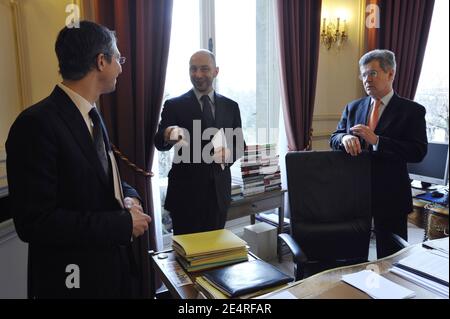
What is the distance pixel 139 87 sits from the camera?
2197 mm

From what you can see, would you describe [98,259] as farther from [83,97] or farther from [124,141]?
[124,141]

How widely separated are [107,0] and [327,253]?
198cm

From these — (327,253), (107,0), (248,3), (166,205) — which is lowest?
(327,253)

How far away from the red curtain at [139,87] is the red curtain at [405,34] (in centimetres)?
246

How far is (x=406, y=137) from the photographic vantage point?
1.94 metres

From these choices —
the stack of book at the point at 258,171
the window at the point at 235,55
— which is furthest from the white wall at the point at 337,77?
the stack of book at the point at 258,171

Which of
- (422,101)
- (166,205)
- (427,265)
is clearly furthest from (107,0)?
(422,101)

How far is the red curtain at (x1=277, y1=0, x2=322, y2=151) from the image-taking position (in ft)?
10.2

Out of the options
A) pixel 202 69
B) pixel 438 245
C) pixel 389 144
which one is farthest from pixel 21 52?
pixel 438 245

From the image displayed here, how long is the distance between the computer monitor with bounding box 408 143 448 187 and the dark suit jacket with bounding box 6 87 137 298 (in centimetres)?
294

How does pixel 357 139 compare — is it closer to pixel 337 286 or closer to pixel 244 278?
pixel 337 286

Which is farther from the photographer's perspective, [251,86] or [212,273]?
[251,86]

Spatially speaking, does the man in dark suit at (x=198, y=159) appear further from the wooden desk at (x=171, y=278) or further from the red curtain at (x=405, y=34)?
the red curtain at (x=405, y=34)

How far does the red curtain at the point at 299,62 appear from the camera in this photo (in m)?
3.12
